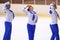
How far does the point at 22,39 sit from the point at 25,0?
1468cm

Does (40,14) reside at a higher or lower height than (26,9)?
lower

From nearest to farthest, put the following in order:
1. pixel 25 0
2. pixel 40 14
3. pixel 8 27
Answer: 1. pixel 8 27
2. pixel 40 14
3. pixel 25 0

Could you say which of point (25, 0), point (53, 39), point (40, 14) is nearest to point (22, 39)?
point (53, 39)

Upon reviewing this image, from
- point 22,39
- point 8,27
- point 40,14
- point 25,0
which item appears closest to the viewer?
point 8,27

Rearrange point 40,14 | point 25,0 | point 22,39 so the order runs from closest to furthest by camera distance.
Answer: point 22,39
point 40,14
point 25,0

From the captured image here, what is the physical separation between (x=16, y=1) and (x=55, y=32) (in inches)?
638

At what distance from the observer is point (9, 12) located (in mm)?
7438

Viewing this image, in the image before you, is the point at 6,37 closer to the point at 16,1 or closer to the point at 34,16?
the point at 34,16

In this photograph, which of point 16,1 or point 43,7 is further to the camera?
point 16,1

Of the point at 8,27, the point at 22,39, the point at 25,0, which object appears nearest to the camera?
the point at 8,27

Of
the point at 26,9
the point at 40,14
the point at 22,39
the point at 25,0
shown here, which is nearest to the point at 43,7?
the point at 40,14

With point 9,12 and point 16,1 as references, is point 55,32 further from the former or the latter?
point 16,1

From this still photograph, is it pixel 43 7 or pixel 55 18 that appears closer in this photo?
pixel 55 18

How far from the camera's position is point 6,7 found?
7434 mm
